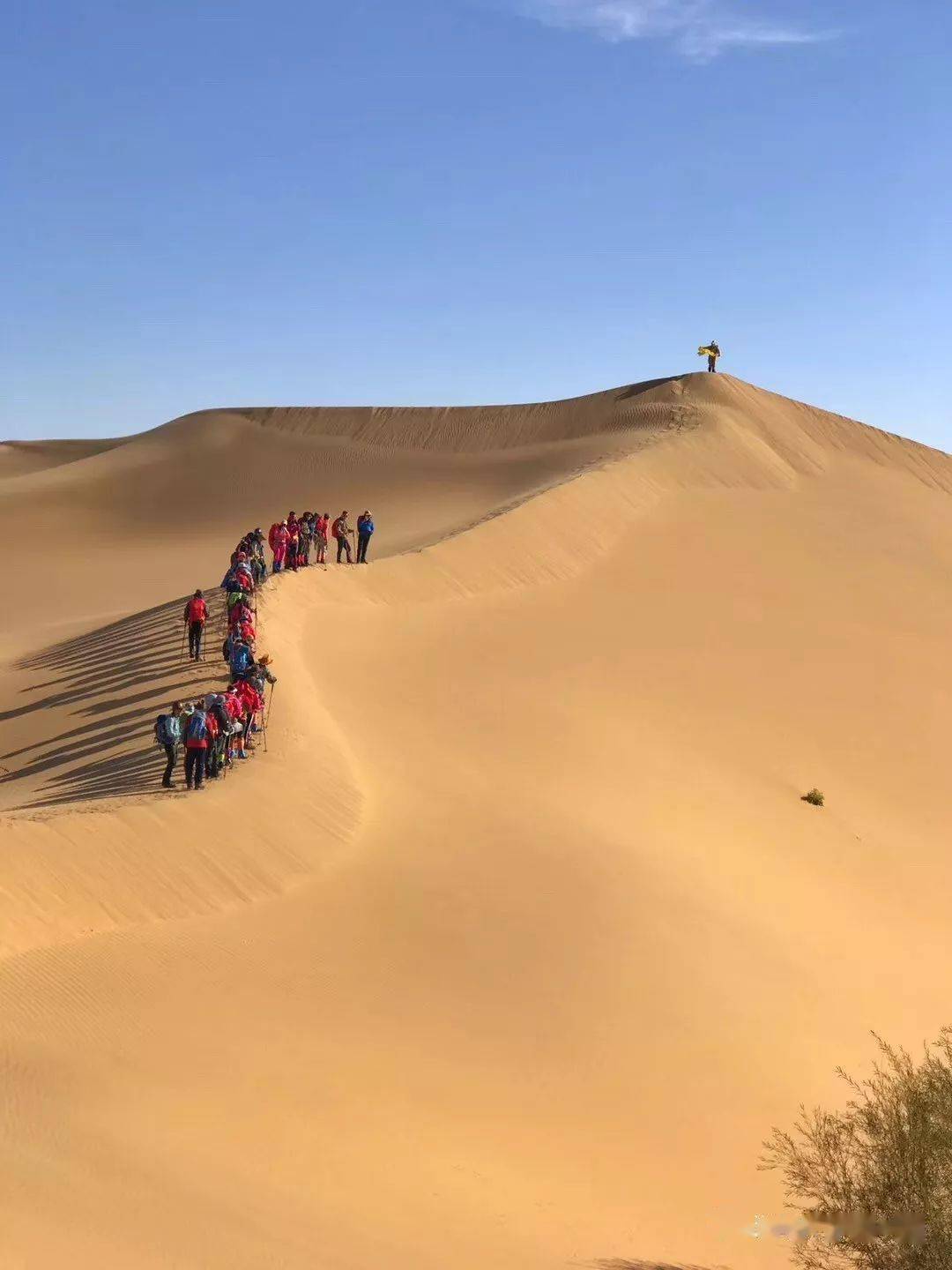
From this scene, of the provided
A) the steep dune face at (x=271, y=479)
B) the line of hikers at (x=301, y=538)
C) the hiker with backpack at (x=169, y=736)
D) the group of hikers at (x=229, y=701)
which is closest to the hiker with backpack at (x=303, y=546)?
the line of hikers at (x=301, y=538)

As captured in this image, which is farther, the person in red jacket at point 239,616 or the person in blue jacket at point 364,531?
the person in blue jacket at point 364,531

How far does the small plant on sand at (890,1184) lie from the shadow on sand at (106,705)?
7808 mm

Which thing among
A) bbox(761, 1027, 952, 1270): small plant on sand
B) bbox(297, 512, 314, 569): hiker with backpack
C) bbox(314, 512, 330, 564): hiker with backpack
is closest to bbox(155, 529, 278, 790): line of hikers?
bbox(297, 512, 314, 569): hiker with backpack

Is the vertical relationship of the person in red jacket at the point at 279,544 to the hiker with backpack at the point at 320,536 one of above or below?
below

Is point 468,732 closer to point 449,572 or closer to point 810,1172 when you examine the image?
point 449,572

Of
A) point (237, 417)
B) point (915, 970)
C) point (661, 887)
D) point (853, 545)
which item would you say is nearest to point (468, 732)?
point (661, 887)

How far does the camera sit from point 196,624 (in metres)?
19.5

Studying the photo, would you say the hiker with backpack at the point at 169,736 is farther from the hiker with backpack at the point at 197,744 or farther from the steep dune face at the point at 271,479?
the steep dune face at the point at 271,479

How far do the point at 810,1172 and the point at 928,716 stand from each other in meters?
17.8

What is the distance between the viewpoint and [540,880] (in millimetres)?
14195

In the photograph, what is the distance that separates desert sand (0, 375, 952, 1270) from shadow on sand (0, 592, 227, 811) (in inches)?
3.8

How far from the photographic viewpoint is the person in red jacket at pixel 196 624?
757 inches

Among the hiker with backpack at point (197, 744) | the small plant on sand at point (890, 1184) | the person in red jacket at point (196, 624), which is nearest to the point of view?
the small plant on sand at point (890, 1184)

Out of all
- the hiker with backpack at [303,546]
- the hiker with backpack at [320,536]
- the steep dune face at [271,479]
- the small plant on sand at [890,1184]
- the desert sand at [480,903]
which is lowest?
the small plant on sand at [890,1184]
